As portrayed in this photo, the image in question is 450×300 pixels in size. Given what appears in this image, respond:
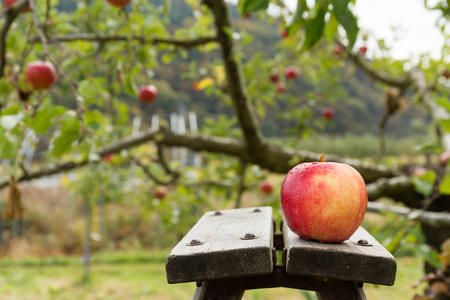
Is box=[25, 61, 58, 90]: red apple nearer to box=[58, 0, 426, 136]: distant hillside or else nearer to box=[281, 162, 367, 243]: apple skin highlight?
box=[281, 162, 367, 243]: apple skin highlight

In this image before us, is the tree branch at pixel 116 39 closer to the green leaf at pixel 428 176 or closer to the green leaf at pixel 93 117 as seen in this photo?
the green leaf at pixel 93 117

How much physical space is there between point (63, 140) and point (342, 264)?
0.64 metres

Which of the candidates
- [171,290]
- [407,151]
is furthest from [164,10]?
[407,151]

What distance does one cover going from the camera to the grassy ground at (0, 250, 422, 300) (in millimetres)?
3998

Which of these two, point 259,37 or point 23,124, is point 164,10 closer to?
point 23,124

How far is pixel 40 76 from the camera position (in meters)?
1.38

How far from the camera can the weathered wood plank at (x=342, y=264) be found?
0.53 m

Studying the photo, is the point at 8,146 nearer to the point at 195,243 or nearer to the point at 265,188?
the point at 195,243

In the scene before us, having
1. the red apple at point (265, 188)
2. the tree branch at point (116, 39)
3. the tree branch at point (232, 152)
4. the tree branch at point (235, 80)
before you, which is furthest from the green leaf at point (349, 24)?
the red apple at point (265, 188)

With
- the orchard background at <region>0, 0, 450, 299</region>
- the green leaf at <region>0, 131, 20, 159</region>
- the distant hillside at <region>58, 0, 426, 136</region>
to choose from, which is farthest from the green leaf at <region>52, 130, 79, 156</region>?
the distant hillside at <region>58, 0, 426, 136</region>

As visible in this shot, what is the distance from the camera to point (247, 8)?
75 cm

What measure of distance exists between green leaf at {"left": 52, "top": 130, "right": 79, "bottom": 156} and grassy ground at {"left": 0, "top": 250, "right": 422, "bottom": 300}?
10.4 ft

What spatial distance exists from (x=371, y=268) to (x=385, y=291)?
13.0 ft

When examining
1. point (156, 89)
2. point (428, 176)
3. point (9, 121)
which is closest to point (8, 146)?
point (9, 121)
